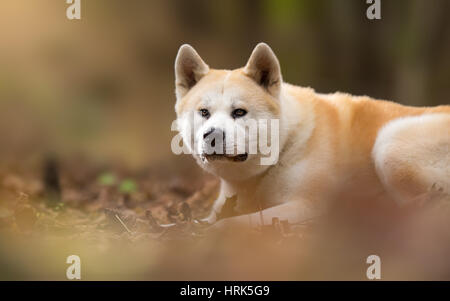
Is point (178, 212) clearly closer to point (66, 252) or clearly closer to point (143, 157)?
point (66, 252)

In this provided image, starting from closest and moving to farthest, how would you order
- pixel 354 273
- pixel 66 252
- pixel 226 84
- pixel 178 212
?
1. pixel 354 273
2. pixel 66 252
3. pixel 226 84
4. pixel 178 212

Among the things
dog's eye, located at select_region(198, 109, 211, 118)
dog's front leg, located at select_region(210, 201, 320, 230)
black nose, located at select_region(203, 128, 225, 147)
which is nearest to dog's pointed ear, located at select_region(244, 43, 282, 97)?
dog's eye, located at select_region(198, 109, 211, 118)

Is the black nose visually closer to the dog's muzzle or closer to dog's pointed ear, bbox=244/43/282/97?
the dog's muzzle

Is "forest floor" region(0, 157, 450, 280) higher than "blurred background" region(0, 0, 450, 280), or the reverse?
"blurred background" region(0, 0, 450, 280)

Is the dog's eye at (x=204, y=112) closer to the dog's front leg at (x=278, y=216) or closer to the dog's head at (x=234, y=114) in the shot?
the dog's head at (x=234, y=114)

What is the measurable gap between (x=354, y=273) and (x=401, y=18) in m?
6.66

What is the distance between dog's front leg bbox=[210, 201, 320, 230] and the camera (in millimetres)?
3979

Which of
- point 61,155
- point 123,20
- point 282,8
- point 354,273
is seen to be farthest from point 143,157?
point 354,273

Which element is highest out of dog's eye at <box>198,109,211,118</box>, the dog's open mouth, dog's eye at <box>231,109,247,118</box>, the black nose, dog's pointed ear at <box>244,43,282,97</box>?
dog's pointed ear at <box>244,43,282,97</box>

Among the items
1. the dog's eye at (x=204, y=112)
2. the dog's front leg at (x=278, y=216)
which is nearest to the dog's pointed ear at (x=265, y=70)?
the dog's eye at (x=204, y=112)

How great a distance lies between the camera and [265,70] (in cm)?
434

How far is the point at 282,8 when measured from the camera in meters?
8.94

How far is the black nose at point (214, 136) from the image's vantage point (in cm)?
382

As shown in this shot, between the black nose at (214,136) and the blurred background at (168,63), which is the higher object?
the blurred background at (168,63)
